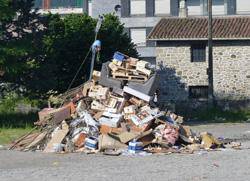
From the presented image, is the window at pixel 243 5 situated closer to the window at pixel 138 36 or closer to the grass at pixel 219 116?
the window at pixel 138 36

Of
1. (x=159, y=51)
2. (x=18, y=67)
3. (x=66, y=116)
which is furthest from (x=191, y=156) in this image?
(x=159, y=51)

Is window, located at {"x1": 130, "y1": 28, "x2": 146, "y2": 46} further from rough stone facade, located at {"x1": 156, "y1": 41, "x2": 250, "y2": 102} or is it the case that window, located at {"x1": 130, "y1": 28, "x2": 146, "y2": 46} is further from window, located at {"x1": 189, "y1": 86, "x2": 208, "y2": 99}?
window, located at {"x1": 189, "y1": 86, "x2": 208, "y2": 99}

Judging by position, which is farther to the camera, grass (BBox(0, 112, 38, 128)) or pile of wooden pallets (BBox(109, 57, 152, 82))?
grass (BBox(0, 112, 38, 128))

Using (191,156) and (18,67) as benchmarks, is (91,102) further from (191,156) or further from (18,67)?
(18,67)

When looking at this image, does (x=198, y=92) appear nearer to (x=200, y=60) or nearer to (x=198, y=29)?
(x=200, y=60)

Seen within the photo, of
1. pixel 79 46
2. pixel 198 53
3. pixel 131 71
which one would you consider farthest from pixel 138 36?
pixel 131 71

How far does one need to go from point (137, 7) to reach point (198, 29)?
20731 millimetres

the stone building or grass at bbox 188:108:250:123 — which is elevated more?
the stone building

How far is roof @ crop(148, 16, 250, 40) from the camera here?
48.9m

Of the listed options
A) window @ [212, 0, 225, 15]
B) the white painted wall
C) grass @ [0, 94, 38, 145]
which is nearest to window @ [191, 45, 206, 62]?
window @ [212, 0, 225, 15]

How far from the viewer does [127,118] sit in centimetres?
2138

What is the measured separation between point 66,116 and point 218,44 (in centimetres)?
2937

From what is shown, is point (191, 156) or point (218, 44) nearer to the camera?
point (191, 156)

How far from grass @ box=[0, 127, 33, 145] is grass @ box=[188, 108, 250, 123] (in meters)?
12.7
